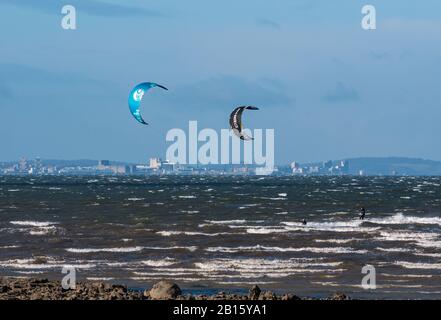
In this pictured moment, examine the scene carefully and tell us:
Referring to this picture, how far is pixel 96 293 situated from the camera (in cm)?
2520

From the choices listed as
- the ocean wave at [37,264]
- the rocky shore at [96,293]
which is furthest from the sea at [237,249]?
the rocky shore at [96,293]

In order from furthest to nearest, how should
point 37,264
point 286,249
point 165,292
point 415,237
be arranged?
point 415,237
point 286,249
point 37,264
point 165,292

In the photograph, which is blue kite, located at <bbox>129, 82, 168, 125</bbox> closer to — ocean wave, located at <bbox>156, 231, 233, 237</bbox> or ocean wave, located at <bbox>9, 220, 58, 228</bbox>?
ocean wave, located at <bbox>156, 231, 233, 237</bbox>

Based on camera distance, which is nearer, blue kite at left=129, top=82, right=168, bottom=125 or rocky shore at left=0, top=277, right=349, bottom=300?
rocky shore at left=0, top=277, right=349, bottom=300

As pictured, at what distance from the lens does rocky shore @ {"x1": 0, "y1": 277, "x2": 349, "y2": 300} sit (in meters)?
24.4

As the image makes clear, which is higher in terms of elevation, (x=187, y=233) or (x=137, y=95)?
(x=137, y=95)

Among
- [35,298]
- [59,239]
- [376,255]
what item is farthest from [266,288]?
[59,239]

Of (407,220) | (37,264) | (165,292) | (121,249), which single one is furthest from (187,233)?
(165,292)

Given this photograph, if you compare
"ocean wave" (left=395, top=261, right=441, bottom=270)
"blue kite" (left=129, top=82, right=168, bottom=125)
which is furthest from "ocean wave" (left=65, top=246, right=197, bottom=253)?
"blue kite" (left=129, top=82, right=168, bottom=125)

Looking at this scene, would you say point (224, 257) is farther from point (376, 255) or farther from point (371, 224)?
point (371, 224)

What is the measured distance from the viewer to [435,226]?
65875 millimetres

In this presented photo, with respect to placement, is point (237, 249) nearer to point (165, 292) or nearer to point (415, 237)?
point (415, 237)

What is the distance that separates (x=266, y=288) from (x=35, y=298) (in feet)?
34.8

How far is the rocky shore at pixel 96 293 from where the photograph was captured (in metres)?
24.4
